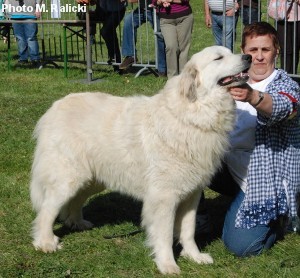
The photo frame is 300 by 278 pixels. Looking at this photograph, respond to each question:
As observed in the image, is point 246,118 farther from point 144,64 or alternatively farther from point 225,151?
point 144,64

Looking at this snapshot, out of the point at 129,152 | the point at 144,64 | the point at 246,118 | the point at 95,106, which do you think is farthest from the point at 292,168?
the point at 144,64

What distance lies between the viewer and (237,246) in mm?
3812

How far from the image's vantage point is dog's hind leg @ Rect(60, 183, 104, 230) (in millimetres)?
4207

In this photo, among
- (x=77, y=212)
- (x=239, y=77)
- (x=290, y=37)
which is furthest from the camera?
(x=290, y=37)

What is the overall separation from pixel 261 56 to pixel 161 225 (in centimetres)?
121

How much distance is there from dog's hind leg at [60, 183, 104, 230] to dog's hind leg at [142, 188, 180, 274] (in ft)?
2.28

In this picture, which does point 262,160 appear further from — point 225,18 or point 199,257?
point 225,18

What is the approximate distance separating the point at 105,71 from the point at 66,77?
79 cm

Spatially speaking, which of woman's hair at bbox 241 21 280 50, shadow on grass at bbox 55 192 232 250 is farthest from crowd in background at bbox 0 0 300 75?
woman's hair at bbox 241 21 280 50

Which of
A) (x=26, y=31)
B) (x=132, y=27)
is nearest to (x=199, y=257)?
(x=132, y=27)

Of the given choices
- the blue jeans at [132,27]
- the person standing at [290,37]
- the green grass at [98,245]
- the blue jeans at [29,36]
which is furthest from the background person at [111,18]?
the green grass at [98,245]

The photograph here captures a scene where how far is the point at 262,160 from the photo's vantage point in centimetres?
373

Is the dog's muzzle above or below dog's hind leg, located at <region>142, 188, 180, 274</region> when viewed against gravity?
above

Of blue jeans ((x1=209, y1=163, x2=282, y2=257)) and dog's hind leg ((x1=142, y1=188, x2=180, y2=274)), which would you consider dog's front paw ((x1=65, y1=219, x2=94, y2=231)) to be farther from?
blue jeans ((x1=209, y1=163, x2=282, y2=257))
